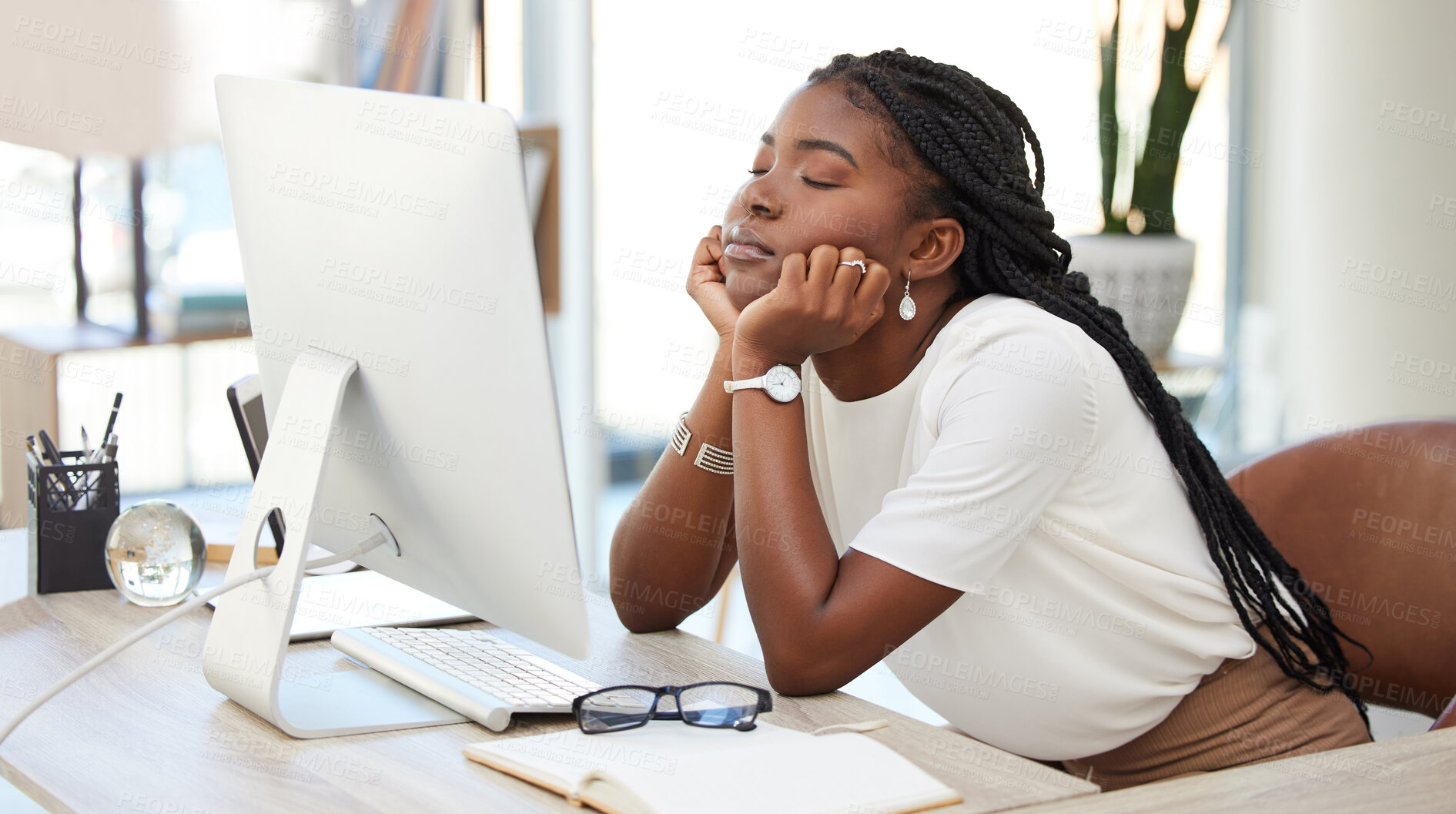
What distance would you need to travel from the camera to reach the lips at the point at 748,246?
127cm

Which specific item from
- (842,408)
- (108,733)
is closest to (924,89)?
Result: (842,408)

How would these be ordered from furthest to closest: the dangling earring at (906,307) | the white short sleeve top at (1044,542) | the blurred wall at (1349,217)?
the blurred wall at (1349,217)
the dangling earring at (906,307)
the white short sleeve top at (1044,542)

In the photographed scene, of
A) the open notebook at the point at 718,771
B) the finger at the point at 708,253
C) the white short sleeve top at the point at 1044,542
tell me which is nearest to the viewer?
the open notebook at the point at 718,771

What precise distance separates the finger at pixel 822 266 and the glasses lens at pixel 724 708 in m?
0.40

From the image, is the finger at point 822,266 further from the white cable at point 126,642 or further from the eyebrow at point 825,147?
the white cable at point 126,642

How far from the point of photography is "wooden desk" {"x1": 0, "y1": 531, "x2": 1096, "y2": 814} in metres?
0.85

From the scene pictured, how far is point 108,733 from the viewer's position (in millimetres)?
981

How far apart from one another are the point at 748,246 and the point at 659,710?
50cm

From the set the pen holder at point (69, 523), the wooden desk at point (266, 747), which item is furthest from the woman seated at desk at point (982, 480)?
the pen holder at point (69, 523)

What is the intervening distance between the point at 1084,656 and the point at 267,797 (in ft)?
2.50

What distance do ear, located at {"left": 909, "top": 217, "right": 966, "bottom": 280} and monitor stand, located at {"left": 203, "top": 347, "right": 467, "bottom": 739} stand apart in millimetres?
580

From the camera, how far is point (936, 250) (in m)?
1.29

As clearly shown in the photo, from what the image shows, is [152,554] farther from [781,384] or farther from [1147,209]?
[1147,209]

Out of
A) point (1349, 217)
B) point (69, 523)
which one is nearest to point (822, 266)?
point (69, 523)
